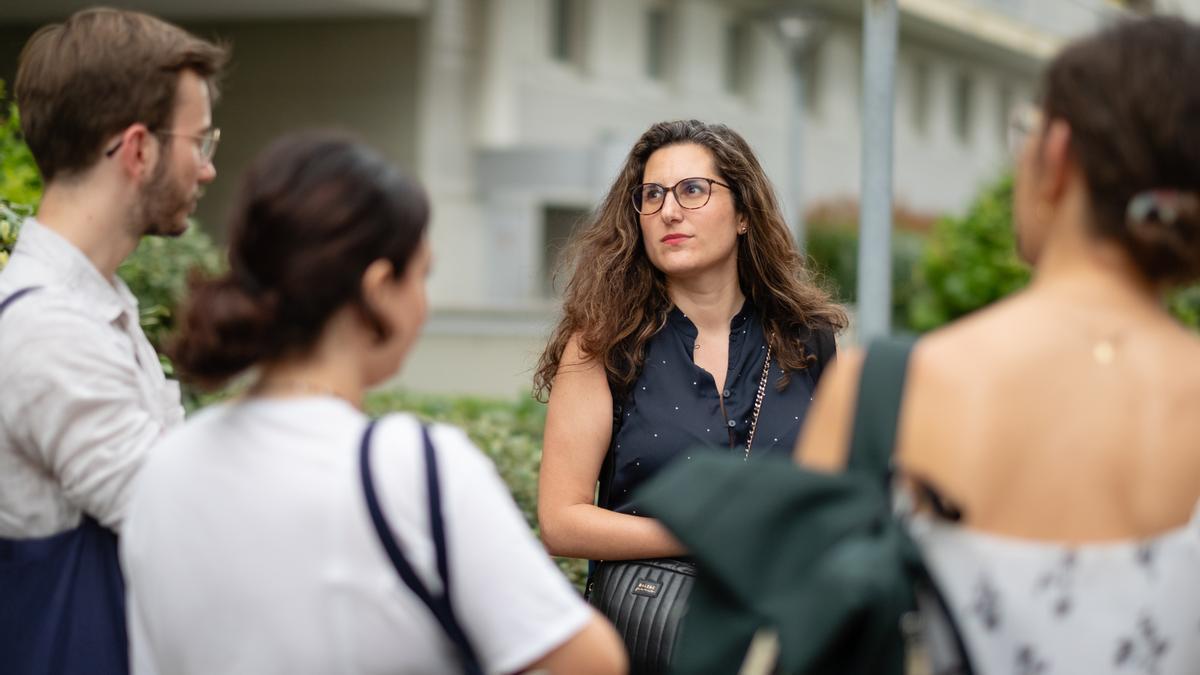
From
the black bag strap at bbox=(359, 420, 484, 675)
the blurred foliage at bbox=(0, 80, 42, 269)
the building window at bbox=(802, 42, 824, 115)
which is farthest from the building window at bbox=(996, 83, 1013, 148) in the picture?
the black bag strap at bbox=(359, 420, 484, 675)

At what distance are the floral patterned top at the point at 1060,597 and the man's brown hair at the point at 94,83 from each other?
1.42 meters

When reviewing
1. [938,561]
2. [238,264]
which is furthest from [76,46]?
[938,561]

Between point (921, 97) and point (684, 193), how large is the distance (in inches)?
1189

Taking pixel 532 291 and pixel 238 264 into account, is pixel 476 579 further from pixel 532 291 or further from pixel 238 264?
pixel 532 291

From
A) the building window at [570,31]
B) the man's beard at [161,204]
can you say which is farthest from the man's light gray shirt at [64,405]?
the building window at [570,31]

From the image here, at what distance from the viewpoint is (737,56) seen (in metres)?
26.0

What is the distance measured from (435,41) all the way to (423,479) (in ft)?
55.4

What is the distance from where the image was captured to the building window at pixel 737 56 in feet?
84.5

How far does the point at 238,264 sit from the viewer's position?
6.73 ft

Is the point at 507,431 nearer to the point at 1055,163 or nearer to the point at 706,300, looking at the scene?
the point at 706,300

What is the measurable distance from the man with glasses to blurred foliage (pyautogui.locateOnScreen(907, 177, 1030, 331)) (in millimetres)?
12889

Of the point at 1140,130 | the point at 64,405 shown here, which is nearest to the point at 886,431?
the point at 1140,130

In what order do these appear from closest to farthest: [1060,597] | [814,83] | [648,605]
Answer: [1060,597] < [648,605] < [814,83]

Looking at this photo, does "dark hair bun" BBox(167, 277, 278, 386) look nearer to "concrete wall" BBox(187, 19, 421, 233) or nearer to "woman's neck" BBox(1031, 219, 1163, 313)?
"woman's neck" BBox(1031, 219, 1163, 313)
